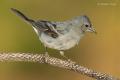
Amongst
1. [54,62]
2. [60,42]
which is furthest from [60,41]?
[54,62]

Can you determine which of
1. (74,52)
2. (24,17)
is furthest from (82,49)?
(24,17)

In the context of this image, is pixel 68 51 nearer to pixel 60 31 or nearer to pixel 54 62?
pixel 60 31

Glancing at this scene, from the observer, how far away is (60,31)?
2.25 ft

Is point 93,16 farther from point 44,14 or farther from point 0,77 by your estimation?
point 0,77

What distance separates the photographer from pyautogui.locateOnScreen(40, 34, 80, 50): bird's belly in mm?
659

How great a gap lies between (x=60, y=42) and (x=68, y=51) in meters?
0.05

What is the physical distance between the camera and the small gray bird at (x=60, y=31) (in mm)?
661

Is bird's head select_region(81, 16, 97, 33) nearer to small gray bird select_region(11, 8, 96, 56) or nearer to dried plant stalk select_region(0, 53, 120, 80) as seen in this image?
small gray bird select_region(11, 8, 96, 56)

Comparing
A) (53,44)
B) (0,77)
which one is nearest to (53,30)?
(53,44)

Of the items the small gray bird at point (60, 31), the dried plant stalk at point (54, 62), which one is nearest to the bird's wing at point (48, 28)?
the small gray bird at point (60, 31)

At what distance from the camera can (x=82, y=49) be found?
2.37 ft

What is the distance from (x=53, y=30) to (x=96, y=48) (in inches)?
4.4

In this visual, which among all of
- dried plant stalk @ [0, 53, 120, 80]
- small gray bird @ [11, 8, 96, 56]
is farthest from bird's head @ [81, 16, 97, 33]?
dried plant stalk @ [0, 53, 120, 80]

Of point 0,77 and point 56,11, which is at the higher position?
point 56,11
